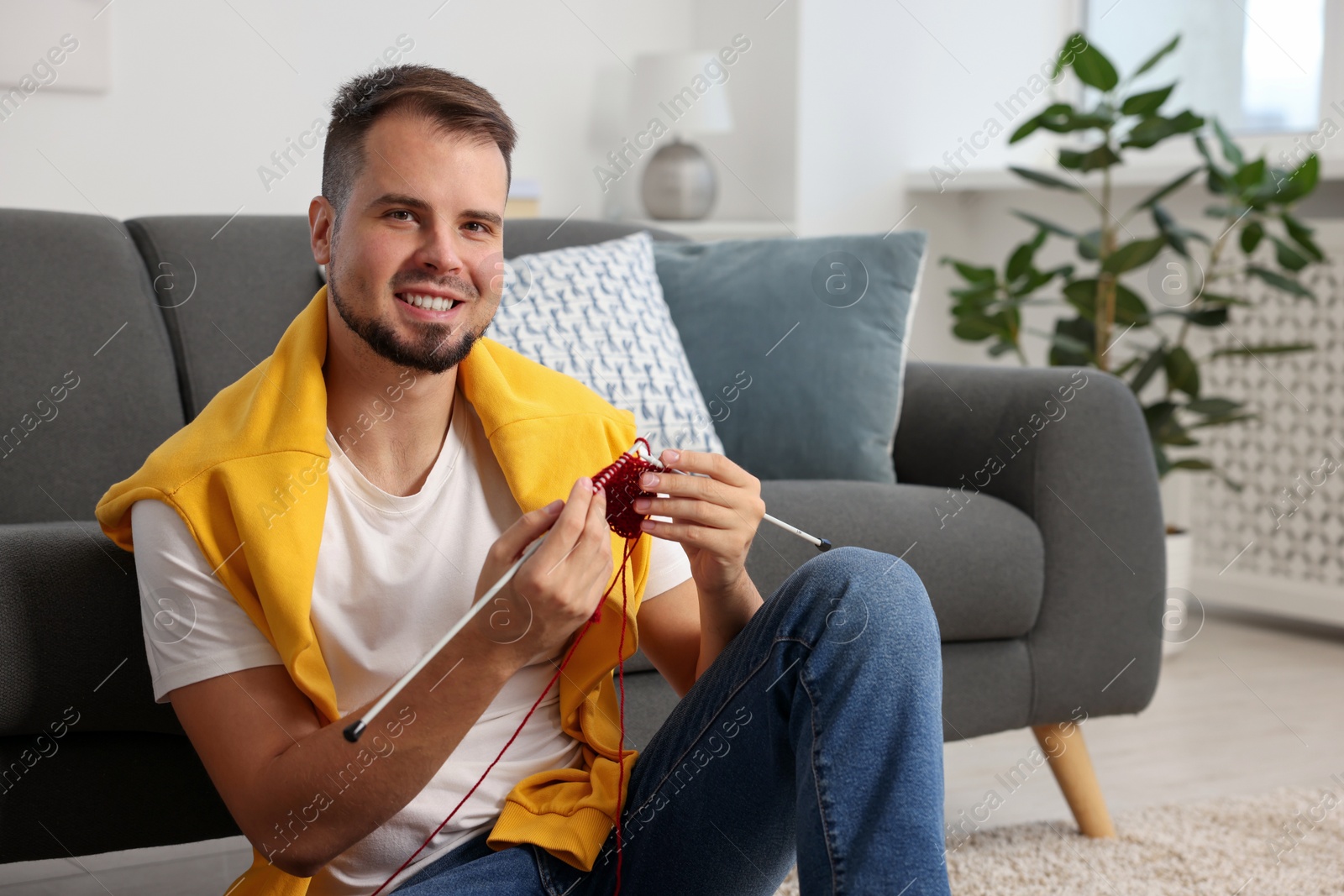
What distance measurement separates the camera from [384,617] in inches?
41.4

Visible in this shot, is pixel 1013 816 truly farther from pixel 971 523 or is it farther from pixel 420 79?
pixel 420 79

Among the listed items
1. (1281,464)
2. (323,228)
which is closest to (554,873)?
(323,228)

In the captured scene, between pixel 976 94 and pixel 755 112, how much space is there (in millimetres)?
632

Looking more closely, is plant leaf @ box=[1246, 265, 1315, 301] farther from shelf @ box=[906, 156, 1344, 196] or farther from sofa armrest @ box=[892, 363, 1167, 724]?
sofa armrest @ box=[892, 363, 1167, 724]

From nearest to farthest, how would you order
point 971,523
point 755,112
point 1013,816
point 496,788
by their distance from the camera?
point 496,788, point 971,523, point 1013,816, point 755,112

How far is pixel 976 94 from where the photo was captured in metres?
3.54

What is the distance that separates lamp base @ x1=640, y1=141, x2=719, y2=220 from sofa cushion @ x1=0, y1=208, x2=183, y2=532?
1.62 metres

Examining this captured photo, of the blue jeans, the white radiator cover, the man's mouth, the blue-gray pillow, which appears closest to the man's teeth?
the man's mouth

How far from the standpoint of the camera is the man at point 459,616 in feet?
3.01

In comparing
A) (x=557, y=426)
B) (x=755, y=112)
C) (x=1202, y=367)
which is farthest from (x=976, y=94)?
(x=557, y=426)

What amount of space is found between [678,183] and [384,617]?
228 cm

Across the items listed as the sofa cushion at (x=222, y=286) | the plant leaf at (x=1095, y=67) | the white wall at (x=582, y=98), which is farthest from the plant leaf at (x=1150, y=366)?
the sofa cushion at (x=222, y=286)

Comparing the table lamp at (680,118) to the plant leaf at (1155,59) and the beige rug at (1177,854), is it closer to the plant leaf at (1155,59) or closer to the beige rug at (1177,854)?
the plant leaf at (1155,59)

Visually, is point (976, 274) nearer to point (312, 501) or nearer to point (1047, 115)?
point (1047, 115)
